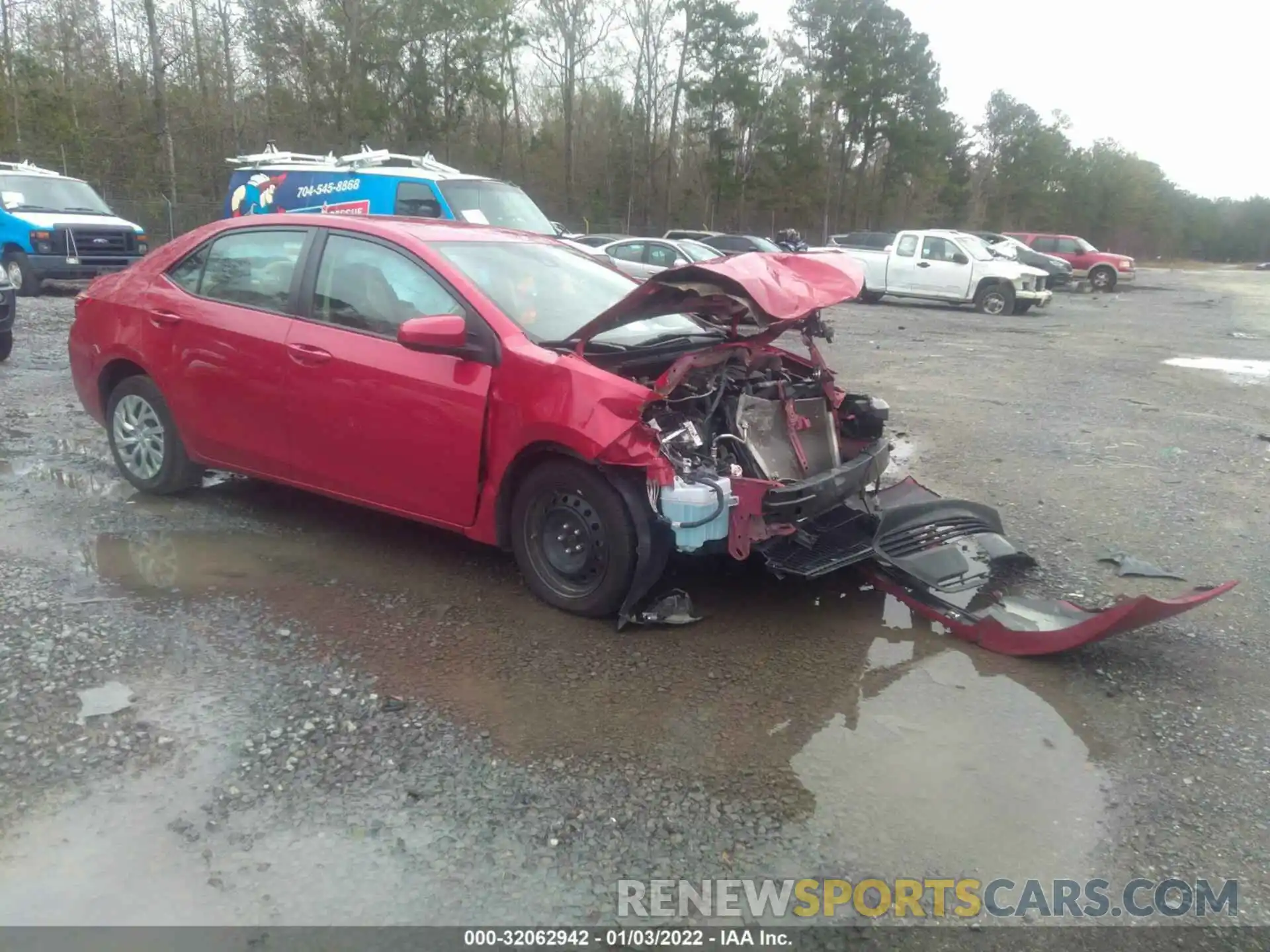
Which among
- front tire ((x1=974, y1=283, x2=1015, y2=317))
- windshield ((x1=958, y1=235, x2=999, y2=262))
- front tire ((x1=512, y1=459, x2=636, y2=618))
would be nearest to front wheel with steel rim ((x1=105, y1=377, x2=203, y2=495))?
front tire ((x1=512, y1=459, x2=636, y2=618))

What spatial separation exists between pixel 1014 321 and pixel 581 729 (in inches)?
747

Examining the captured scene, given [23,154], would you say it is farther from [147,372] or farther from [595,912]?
[595,912]

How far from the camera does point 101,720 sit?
136 inches

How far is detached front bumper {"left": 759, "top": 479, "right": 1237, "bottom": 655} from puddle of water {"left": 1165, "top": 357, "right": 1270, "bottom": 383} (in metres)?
9.00

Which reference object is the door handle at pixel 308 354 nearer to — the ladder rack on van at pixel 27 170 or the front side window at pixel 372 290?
the front side window at pixel 372 290

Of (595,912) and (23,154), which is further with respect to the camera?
(23,154)

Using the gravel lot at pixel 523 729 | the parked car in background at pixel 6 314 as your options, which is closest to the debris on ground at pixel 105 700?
the gravel lot at pixel 523 729

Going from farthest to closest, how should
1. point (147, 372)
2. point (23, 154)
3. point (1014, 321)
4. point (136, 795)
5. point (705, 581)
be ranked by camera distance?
1. point (23, 154)
2. point (1014, 321)
3. point (147, 372)
4. point (705, 581)
5. point (136, 795)

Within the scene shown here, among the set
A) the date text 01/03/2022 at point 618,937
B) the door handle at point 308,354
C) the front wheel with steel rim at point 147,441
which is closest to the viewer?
the date text 01/03/2022 at point 618,937

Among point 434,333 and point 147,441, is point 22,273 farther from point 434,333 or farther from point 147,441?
point 434,333

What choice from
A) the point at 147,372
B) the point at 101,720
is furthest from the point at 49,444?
the point at 101,720

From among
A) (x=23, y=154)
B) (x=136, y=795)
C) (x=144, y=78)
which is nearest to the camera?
(x=136, y=795)

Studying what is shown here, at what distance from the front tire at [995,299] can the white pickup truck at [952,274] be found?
1 centimetres

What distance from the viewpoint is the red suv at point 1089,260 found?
31.8m
